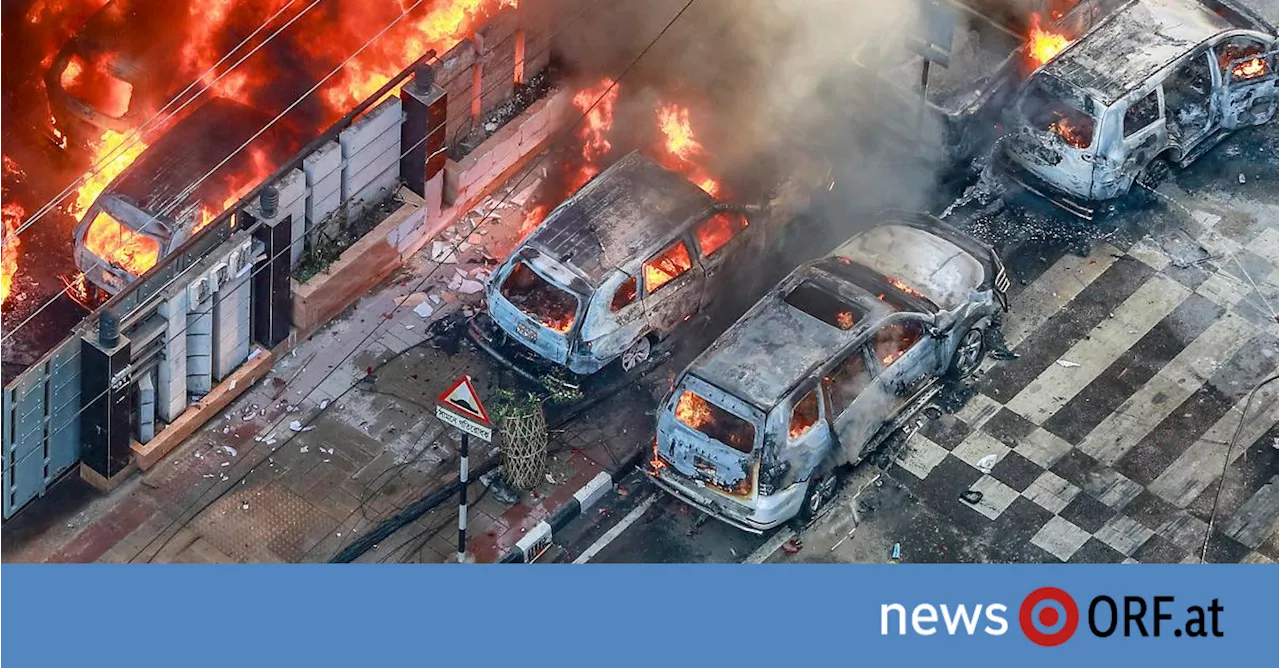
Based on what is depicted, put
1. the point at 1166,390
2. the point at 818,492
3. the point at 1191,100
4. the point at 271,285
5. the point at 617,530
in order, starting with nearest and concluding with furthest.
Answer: the point at 818,492 < the point at 617,530 < the point at 271,285 < the point at 1166,390 < the point at 1191,100

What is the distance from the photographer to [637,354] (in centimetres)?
2569

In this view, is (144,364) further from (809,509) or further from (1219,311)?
(1219,311)

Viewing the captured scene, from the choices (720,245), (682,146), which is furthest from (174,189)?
(682,146)

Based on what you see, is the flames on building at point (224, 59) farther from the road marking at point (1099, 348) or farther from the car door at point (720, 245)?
the road marking at point (1099, 348)

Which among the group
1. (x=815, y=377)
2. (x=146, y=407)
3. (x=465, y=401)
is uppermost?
(x=465, y=401)

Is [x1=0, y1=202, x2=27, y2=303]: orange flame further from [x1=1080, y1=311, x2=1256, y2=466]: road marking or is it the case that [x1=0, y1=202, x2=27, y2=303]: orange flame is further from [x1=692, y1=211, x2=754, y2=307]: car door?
[x1=1080, y1=311, x2=1256, y2=466]: road marking

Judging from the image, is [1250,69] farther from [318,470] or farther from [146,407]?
[146,407]

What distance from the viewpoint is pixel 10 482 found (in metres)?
23.6

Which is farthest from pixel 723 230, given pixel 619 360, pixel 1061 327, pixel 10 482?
pixel 10 482

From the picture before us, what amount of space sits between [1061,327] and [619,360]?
4388 millimetres

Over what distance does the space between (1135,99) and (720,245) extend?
15.2ft

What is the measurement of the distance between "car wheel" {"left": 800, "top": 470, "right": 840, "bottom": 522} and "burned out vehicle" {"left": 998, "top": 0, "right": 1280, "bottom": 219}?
195 inches

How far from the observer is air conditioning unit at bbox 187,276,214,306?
2381 centimetres

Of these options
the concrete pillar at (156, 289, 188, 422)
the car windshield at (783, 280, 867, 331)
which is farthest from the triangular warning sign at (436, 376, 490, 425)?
the car windshield at (783, 280, 867, 331)
